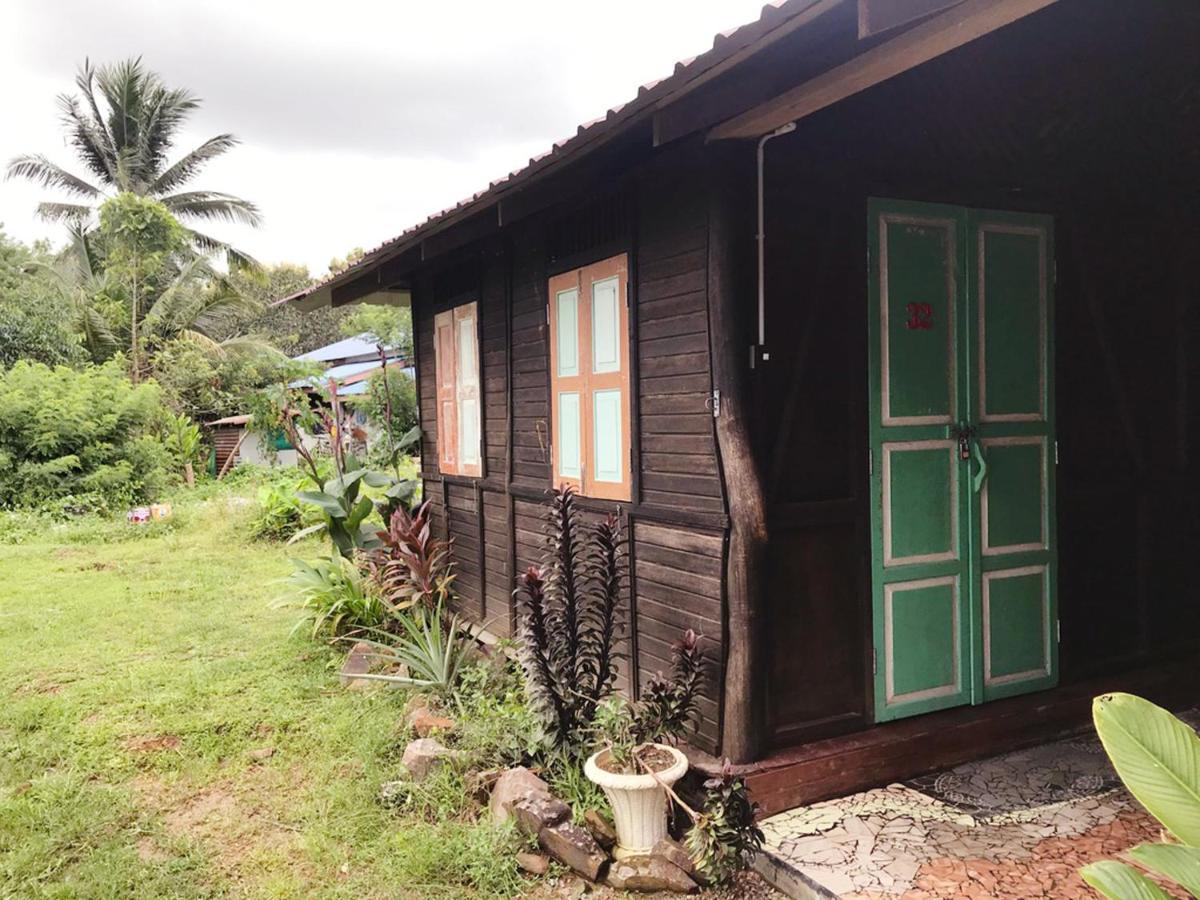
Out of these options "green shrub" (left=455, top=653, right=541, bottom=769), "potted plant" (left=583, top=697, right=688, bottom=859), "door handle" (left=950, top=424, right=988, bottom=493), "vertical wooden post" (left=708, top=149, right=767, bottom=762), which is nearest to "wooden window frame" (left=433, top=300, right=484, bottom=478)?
"green shrub" (left=455, top=653, right=541, bottom=769)

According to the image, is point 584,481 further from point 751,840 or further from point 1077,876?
point 1077,876

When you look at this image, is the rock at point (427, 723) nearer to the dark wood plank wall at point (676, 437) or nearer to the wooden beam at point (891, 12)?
the dark wood plank wall at point (676, 437)

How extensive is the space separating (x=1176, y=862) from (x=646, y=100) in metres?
2.51

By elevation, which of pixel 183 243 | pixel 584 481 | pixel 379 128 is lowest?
pixel 584 481

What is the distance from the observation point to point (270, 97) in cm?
2398

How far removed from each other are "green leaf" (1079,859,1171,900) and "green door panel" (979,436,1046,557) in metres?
2.18

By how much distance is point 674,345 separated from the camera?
3639 millimetres

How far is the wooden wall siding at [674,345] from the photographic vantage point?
3.45 m

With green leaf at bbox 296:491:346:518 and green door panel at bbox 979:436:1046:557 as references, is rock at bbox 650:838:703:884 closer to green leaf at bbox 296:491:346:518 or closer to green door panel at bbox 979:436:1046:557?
green door panel at bbox 979:436:1046:557

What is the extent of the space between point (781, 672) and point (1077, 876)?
1.15 metres

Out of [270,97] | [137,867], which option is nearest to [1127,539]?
[137,867]

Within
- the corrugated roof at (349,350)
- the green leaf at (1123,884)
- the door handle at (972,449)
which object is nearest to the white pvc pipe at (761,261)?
the door handle at (972,449)

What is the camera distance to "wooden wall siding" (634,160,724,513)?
345cm

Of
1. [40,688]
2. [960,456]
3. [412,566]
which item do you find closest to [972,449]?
[960,456]
